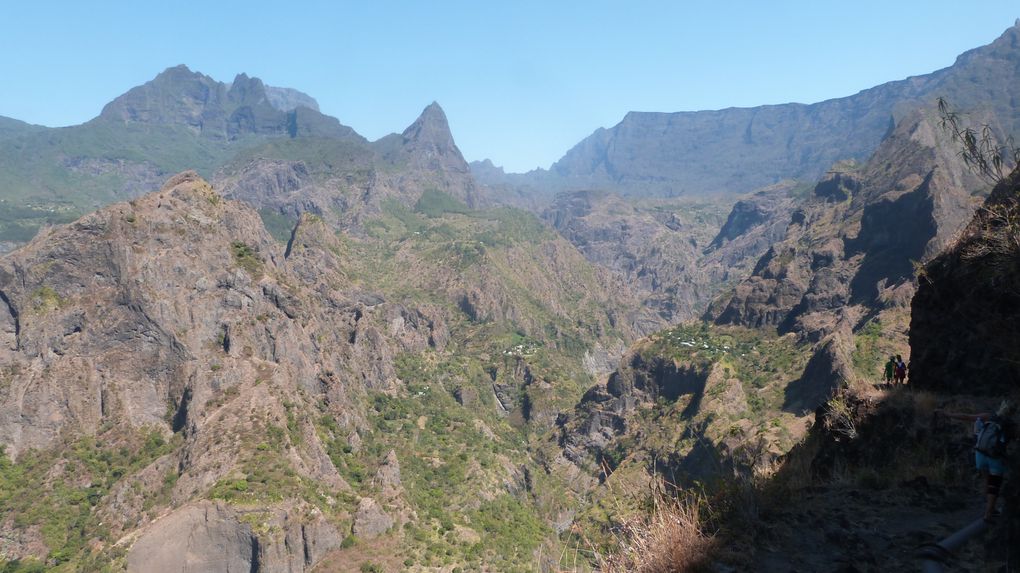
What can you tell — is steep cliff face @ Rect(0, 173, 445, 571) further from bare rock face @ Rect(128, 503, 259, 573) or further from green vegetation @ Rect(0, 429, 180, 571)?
green vegetation @ Rect(0, 429, 180, 571)

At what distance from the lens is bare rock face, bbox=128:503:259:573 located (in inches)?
2511

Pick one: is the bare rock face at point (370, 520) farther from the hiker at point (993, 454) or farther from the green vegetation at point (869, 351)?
the hiker at point (993, 454)

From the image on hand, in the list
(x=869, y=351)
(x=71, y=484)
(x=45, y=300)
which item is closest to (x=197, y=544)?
(x=71, y=484)

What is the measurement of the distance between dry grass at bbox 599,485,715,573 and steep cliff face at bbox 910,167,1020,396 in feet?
35.2

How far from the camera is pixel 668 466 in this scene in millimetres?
110438

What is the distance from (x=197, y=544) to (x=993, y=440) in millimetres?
76934

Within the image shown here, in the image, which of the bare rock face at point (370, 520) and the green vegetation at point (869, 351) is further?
the green vegetation at point (869, 351)

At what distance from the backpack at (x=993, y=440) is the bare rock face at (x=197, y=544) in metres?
74.8

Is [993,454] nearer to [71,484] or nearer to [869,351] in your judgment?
[71,484]

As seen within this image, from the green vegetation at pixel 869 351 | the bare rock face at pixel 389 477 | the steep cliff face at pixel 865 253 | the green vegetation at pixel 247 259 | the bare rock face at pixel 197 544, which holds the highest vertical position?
the green vegetation at pixel 247 259

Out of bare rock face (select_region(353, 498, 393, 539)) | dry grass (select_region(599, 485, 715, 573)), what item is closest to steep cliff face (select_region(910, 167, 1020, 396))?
dry grass (select_region(599, 485, 715, 573))

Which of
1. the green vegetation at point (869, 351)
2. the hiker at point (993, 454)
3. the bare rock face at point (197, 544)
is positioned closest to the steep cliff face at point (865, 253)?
the green vegetation at point (869, 351)

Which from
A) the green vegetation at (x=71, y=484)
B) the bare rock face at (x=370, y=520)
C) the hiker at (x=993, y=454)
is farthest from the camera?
the bare rock face at (x=370, y=520)

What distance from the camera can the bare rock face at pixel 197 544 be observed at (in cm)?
6378
